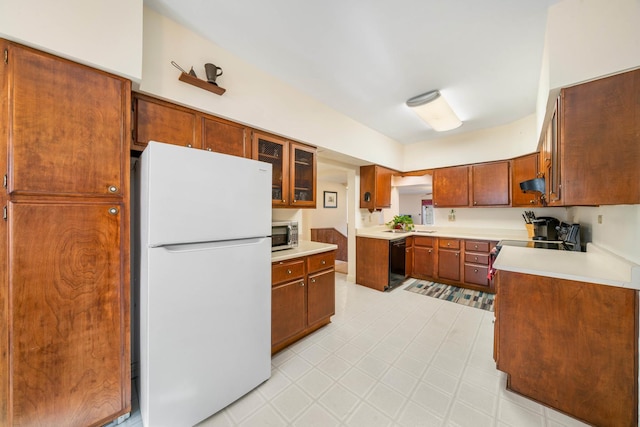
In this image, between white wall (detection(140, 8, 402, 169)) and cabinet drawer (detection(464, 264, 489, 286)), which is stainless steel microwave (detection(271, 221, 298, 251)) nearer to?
white wall (detection(140, 8, 402, 169))

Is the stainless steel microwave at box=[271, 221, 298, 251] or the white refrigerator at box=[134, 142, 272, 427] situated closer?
the white refrigerator at box=[134, 142, 272, 427]

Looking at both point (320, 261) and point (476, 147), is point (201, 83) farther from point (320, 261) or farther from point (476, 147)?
point (476, 147)

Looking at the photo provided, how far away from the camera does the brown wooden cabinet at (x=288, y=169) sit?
223 cm

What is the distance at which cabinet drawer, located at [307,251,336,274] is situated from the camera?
226 centimetres

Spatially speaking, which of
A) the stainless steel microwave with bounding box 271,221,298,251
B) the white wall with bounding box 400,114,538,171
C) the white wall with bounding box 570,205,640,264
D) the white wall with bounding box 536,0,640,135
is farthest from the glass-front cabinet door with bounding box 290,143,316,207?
the white wall with bounding box 400,114,538,171

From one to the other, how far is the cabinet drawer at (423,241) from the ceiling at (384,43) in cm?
222

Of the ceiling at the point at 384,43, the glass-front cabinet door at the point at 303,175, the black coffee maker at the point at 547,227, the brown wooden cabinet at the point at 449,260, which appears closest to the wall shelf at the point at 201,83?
the ceiling at the point at 384,43

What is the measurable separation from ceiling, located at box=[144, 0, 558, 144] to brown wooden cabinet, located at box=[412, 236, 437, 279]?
227cm

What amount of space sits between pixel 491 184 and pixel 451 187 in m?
0.57

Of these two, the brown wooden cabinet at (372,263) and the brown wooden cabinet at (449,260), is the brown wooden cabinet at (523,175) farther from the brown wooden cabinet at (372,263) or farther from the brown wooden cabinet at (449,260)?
the brown wooden cabinet at (372,263)

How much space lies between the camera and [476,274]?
138 inches

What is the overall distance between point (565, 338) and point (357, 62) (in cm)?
253

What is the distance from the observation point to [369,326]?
8.16ft

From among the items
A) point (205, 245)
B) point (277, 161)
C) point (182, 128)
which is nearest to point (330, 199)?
point (277, 161)
